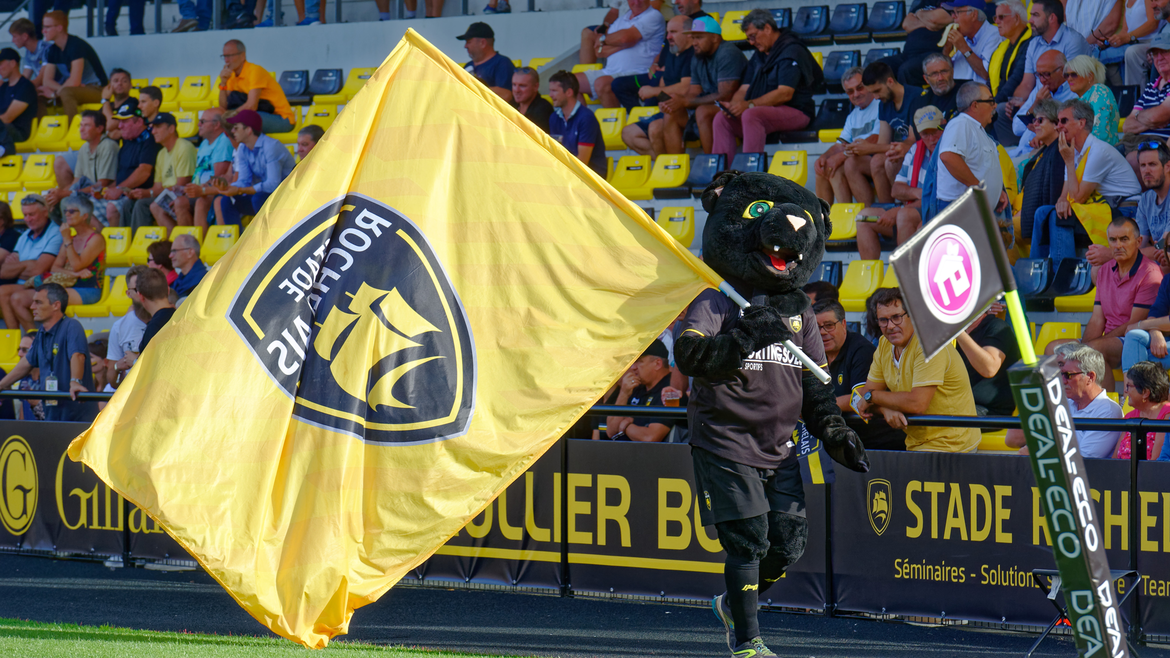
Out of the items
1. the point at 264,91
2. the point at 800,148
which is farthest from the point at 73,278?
the point at 800,148

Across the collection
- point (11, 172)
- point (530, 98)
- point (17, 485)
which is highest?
point (530, 98)

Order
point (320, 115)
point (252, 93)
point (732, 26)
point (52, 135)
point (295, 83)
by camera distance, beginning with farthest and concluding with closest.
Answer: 1. point (52, 135)
2. point (295, 83)
3. point (320, 115)
4. point (252, 93)
5. point (732, 26)

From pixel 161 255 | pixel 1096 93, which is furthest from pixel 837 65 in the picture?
pixel 161 255

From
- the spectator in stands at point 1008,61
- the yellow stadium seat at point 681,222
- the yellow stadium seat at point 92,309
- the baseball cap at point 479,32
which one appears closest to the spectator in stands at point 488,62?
the baseball cap at point 479,32

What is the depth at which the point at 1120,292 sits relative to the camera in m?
7.27

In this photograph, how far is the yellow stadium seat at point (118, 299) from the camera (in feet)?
39.8

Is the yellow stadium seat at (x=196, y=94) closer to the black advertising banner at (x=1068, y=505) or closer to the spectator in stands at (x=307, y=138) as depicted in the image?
the spectator in stands at (x=307, y=138)

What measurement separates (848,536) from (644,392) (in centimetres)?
206

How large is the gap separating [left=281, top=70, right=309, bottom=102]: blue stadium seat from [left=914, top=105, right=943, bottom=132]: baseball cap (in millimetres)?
8207

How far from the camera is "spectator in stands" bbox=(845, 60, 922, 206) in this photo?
9.03 meters

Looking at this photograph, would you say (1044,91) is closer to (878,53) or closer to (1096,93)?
(1096,93)

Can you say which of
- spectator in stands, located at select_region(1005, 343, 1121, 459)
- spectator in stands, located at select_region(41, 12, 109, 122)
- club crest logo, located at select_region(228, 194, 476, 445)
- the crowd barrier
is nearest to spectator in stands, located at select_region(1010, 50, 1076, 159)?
spectator in stands, located at select_region(1005, 343, 1121, 459)

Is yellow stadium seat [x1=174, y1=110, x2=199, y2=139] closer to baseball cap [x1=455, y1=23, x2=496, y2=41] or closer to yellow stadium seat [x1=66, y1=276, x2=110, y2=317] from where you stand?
yellow stadium seat [x1=66, y1=276, x2=110, y2=317]

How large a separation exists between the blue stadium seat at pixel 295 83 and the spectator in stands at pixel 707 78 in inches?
220
